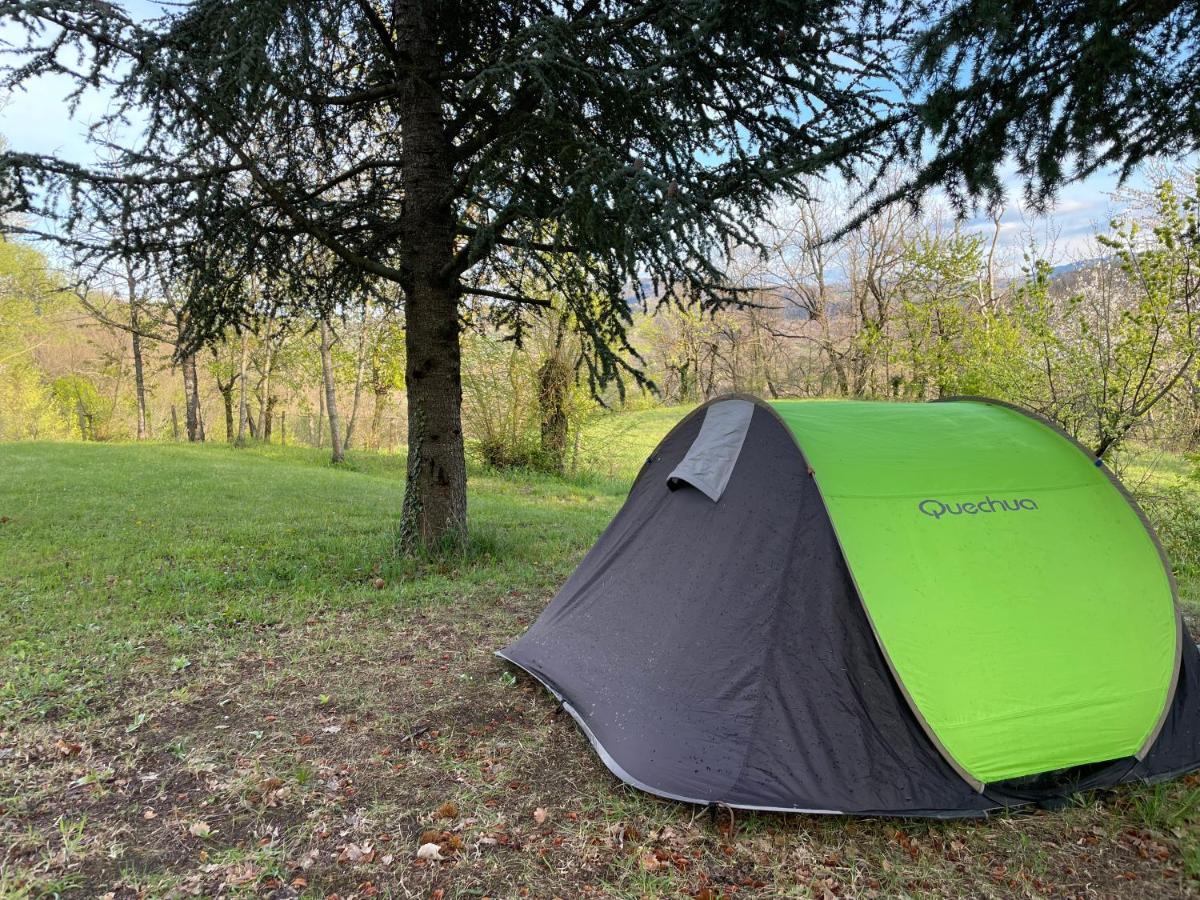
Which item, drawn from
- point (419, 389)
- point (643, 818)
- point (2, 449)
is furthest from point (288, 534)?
point (2, 449)

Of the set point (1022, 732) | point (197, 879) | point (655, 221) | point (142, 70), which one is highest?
point (142, 70)

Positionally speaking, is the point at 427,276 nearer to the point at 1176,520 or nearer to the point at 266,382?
the point at 1176,520

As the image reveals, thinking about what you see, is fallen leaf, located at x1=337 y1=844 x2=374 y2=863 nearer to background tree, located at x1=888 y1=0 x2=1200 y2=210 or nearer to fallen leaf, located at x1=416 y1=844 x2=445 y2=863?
fallen leaf, located at x1=416 y1=844 x2=445 y2=863

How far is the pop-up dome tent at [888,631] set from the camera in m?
2.73

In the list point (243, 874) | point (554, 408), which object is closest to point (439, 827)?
point (243, 874)

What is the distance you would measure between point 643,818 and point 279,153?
21.0 feet

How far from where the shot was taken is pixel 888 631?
285 cm

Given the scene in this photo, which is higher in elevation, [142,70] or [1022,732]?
[142,70]

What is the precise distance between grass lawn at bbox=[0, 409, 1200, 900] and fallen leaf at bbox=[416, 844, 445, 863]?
37mm

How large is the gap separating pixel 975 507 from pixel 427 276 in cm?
456

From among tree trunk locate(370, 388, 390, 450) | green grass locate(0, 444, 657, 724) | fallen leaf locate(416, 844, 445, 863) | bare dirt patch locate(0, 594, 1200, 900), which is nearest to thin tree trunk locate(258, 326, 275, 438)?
tree trunk locate(370, 388, 390, 450)

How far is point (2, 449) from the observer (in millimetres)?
14078

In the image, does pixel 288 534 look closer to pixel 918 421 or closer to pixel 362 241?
pixel 362 241

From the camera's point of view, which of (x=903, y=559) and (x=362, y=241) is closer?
(x=903, y=559)
